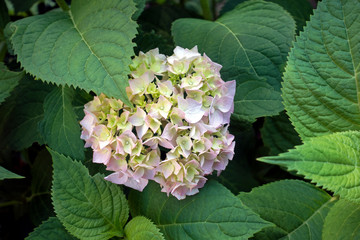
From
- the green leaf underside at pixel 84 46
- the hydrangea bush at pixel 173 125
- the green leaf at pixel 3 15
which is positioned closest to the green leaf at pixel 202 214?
the hydrangea bush at pixel 173 125

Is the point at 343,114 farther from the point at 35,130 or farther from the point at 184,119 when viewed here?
the point at 35,130

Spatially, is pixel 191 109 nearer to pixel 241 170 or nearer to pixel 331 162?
pixel 331 162

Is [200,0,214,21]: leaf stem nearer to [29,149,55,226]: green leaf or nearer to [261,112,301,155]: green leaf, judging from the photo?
[261,112,301,155]: green leaf

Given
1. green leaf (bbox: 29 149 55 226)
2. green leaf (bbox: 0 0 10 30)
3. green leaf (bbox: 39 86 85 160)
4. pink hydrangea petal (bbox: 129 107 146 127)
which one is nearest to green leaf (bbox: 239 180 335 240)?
pink hydrangea petal (bbox: 129 107 146 127)

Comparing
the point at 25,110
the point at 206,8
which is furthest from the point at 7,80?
the point at 206,8

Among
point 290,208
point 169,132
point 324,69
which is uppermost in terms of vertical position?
point 324,69

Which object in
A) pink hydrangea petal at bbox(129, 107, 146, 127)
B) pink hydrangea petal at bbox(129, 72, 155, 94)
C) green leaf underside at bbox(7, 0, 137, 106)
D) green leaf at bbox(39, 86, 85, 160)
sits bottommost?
green leaf at bbox(39, 86, 85, 160)

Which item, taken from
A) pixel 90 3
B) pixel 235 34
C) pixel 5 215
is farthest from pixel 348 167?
pixel 5 215
